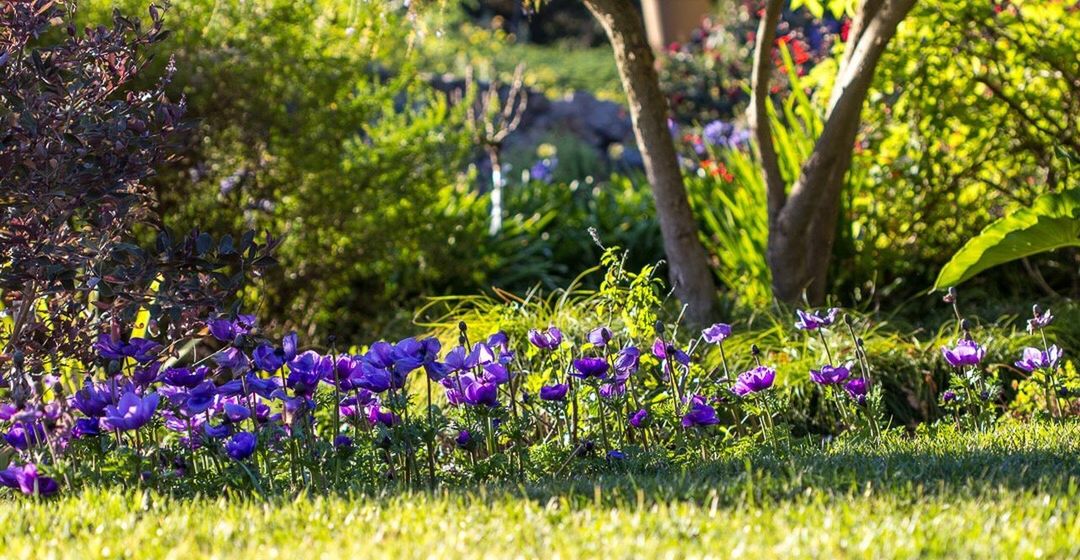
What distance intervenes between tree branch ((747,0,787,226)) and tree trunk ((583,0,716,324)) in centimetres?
42

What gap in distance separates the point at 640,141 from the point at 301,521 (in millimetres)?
3465

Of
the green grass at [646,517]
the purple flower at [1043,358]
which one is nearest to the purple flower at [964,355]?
the purple flower at [1043,358]

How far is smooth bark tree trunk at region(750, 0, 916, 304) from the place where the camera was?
231 inches

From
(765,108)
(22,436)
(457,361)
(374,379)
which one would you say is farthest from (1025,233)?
(22,436)

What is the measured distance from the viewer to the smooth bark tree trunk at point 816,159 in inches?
231

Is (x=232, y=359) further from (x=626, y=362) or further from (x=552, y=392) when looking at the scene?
(x=626, y=362)

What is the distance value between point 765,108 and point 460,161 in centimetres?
274

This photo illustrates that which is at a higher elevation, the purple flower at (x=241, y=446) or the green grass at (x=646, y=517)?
the purple flower at (x=241, y=446)

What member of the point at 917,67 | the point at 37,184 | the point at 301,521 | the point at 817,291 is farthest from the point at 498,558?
the point at 917,67

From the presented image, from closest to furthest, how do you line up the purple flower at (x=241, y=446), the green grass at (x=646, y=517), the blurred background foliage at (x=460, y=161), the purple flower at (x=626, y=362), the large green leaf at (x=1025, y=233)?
the green grass at (x=646, y=517)
the purple flower at (x=241, y=446)
the purple flower at (x=626, y=362)
the large green leaf at (x=1025, y=233)
the blurred background foliage at (x=460, y=161)

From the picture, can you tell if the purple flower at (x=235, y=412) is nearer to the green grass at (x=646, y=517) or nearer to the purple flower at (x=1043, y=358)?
the green grass at (x=646, y=517)

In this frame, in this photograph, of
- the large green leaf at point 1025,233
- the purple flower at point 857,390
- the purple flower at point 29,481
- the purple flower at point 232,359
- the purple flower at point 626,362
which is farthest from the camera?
the large green leaf at point 1025,233

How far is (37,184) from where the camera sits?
386 cm

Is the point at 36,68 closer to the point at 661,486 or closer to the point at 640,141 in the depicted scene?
the point at 661,486
